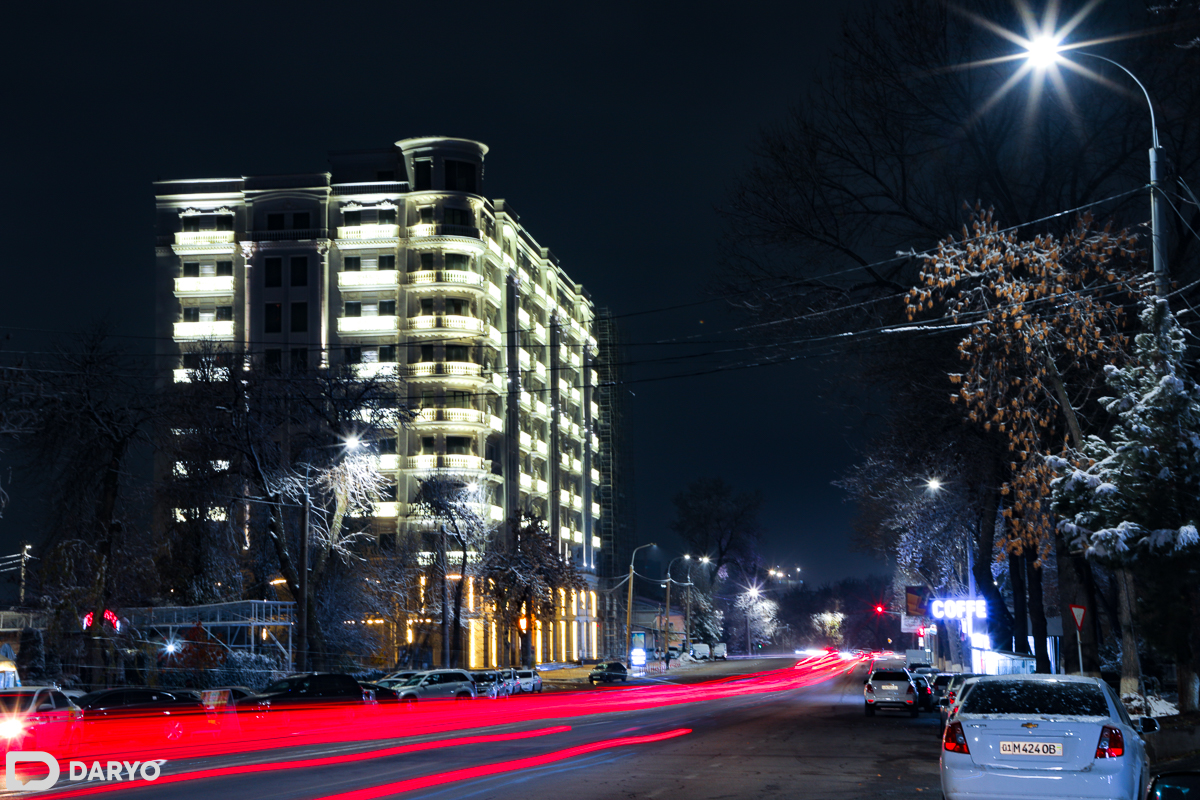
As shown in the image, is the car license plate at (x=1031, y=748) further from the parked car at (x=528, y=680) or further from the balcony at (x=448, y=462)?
the balcony at (x=448, y=462)

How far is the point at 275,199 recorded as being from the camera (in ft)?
274

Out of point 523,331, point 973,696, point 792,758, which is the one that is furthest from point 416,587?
point 973,696

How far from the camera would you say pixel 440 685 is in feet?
140

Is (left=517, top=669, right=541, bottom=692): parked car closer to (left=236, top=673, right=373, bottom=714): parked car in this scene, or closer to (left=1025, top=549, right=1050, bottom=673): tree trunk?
(left=236, top=673, right=373, bottom=714): parked car

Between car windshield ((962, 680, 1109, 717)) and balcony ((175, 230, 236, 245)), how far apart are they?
78.7 m

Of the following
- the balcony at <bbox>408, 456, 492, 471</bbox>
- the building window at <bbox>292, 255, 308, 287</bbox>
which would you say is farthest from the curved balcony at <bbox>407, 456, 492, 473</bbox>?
the building window at <bbox>292, 255, 308, 287</bbox>

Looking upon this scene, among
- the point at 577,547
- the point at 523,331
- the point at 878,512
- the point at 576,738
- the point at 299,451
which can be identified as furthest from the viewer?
the point at 577,547

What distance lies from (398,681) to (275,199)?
49.0 meters

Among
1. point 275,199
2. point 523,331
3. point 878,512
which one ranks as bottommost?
point 878,512

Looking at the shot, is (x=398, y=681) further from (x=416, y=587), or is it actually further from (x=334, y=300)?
(x=334, y=300)

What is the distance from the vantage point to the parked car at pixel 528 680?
52.9 m

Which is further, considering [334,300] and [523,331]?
[523,331]

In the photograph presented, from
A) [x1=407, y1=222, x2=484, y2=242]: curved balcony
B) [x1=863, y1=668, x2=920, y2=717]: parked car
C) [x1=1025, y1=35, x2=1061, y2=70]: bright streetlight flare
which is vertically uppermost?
[x1=407, y1=222, x2=484, y2=242]: curved balcony

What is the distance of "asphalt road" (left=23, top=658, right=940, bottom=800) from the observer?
14594 mm
